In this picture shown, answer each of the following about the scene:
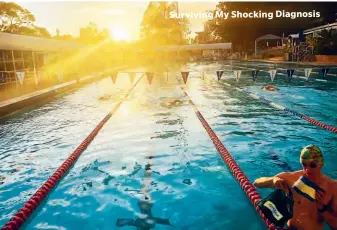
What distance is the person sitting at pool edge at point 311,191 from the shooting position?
2.52m

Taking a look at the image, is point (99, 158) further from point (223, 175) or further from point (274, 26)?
point (274, 26)

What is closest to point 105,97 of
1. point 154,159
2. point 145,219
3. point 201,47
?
point 154,159

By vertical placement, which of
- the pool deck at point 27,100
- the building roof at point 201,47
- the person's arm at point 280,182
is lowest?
the pool deck at point 27,100

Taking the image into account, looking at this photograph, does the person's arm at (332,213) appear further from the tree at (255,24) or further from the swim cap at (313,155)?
the tree at (255,24)

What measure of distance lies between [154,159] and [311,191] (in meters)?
4.38

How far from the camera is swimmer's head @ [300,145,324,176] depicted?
8.16ft

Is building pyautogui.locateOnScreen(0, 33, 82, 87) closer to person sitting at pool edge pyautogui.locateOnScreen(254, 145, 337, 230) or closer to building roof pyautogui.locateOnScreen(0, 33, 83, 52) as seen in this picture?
building roof pyautogui.locateOnScreen(0, 33, 83, 52)

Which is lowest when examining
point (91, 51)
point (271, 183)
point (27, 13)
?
point (271, 183)

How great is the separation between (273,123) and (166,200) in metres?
5.61

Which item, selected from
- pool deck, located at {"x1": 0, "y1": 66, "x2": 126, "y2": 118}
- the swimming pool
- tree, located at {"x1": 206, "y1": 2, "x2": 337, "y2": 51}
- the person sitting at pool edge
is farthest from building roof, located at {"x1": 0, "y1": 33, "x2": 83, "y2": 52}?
tree, located at {"x1": 206, "y1": 2, "x2": 337, "y2": 51}


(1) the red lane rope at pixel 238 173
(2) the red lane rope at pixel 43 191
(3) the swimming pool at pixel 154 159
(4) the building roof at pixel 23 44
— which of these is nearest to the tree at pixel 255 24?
(4) the building roof at pixel 23 44

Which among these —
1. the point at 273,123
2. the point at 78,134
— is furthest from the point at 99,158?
the point at 273,123

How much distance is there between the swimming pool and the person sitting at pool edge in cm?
132

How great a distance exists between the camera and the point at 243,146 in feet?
24.1
